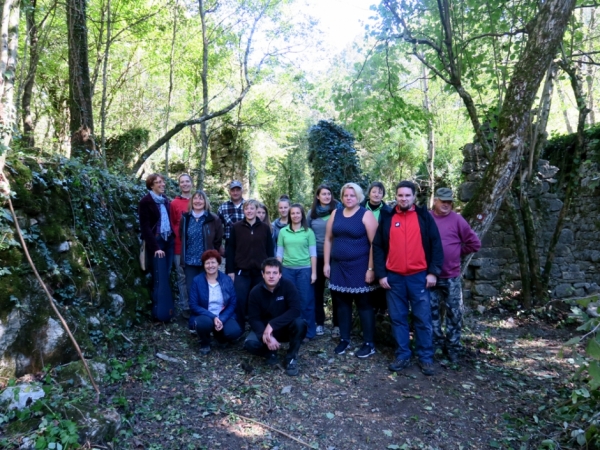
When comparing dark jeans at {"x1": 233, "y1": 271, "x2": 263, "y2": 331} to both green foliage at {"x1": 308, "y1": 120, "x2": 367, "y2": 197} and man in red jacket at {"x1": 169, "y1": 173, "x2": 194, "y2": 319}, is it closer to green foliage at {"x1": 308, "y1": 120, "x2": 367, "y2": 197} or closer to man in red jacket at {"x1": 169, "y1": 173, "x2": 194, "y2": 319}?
man in red jacket at {"x1": 169, "y1": 173, "x2": 194, "y2": 319}

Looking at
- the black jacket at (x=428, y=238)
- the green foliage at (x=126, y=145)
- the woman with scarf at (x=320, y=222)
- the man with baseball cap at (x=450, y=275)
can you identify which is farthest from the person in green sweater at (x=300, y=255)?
the green foliage at (x=126, y=145)

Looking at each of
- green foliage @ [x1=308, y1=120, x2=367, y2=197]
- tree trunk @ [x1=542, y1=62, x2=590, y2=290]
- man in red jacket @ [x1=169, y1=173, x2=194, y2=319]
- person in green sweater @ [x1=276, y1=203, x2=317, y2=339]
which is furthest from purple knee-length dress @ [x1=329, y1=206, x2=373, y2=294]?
green foliage @ [x1=308, y1=120, x2=367, y2=197]

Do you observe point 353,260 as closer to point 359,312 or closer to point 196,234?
point 359,312

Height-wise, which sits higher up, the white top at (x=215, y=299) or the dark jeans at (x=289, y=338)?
the white top at (x=215, y=299)

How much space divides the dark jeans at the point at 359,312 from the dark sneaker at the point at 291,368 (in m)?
0.69

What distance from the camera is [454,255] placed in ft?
13.5

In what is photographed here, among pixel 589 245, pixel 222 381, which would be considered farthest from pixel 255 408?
pixel 589 245

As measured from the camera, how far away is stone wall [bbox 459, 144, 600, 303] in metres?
7.12

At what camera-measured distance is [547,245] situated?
7.36 metres

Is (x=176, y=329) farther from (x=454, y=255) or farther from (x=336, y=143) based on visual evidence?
(x=336, y=143)

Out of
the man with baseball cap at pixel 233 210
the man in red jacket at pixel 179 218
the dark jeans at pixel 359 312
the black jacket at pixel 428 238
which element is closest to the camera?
the black jacket at pixel 428 238

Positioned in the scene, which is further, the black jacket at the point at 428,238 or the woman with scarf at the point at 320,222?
the woman with scarf at the point at 320,222

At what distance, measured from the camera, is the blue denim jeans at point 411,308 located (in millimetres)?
3961

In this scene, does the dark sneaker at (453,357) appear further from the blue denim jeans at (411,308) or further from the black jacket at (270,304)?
the black jacket at (270,304)
